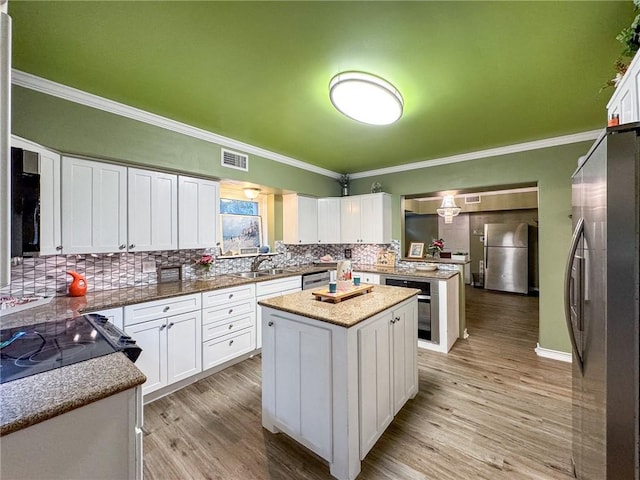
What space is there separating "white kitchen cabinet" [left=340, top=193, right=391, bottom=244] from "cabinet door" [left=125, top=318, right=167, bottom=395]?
121 inches

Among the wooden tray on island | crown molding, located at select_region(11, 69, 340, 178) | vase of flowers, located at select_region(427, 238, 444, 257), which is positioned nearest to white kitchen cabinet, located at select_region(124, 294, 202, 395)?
the wooden tray on island

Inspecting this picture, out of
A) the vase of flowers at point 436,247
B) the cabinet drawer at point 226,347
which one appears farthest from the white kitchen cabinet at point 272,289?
the vase of flowers at point 436,247

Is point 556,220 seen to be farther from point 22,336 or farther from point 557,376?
point 22,336

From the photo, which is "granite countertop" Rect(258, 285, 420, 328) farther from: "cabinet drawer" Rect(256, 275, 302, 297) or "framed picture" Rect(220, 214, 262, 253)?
"framed picture" Rect(220, 214, 262, 253)

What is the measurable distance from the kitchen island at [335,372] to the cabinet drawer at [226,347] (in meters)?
1.04

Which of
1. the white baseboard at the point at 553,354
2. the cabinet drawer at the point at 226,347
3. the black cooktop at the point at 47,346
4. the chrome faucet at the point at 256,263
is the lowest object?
the white baseboard at the point at 553,354

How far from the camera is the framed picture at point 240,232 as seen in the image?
3684 millimetres

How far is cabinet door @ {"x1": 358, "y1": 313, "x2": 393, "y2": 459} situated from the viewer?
5.25 feet

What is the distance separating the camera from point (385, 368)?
1.85 metres

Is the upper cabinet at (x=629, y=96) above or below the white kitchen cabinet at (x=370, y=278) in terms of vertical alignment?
above

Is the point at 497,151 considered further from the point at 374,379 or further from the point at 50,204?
the point at 50,204

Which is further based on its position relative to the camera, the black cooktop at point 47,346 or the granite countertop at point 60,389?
the black cooktop at point 47,346

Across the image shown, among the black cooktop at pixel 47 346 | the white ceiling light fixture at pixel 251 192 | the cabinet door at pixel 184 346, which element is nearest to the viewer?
the black cooktop at pixel 47 346

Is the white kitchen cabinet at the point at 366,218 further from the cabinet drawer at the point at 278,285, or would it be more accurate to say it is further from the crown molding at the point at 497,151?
the cabinet drawer at the point at 278,285
